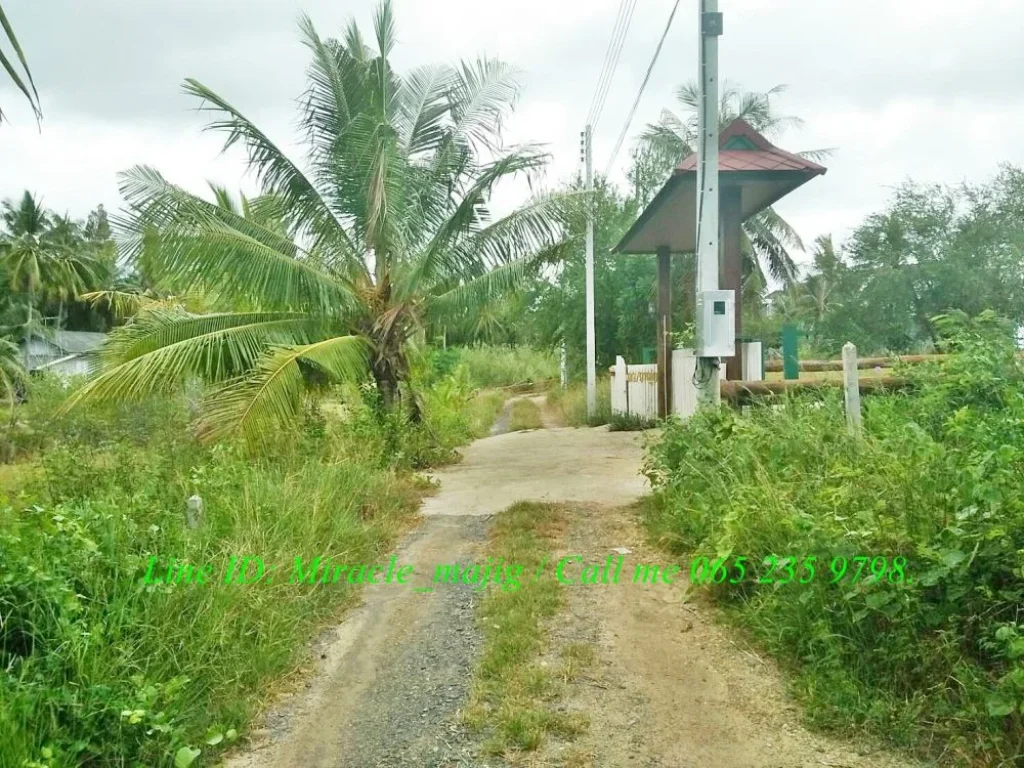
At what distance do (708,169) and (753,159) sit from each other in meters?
3.45

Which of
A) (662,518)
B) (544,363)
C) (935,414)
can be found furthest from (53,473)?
(544,363)

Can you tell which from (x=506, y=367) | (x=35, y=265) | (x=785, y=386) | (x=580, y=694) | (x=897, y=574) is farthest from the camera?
(x=506, y=367)

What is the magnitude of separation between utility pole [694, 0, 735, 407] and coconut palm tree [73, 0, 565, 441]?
2.93 meters

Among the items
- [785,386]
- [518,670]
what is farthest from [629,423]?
[518,670]


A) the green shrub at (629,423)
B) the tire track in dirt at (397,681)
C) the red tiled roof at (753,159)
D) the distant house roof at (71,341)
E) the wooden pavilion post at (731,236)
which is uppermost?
the red tiled roof at (753,159)

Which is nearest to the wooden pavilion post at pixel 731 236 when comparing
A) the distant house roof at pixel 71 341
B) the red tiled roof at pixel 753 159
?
the red tiled roof at pixel 753 159

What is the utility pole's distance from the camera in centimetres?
715

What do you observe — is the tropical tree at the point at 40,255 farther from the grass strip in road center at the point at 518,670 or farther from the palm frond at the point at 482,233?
the grass strip in road center at the point at 518,670

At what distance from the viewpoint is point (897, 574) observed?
3.52 meters

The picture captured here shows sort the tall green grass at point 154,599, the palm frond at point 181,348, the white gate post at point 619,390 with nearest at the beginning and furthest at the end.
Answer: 1. the tall green grass at point 154,599
2. the palm frond at point 181,348
3. the white gate post at point 619,390

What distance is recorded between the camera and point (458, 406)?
18641mm

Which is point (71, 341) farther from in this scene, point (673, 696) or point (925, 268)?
point (673, 696)

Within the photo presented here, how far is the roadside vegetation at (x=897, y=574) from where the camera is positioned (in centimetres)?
312

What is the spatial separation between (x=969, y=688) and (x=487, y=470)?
776 cm
